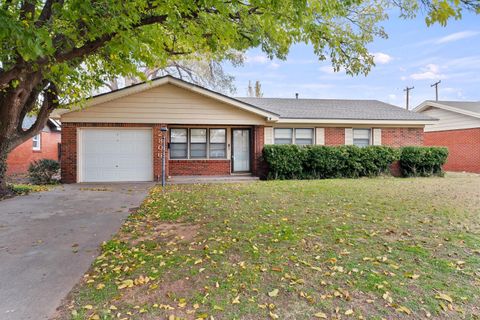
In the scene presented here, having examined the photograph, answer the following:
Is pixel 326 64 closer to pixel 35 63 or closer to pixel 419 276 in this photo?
pixel 419 276

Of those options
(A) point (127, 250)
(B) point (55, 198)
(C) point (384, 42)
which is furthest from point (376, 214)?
(B) point (55, 198)

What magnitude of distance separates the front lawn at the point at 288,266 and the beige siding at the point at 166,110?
6.60 meters

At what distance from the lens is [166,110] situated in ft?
40.1

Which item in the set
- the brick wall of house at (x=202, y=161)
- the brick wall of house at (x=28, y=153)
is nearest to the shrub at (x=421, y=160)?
the brick wall of house at (x=202, y=161)

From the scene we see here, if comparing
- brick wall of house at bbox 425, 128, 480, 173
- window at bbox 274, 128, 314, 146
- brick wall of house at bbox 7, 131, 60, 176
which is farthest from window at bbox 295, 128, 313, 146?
brick wall of house at bbox 7, 131, 60, 176

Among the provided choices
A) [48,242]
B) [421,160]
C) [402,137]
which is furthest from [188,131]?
[421,160]

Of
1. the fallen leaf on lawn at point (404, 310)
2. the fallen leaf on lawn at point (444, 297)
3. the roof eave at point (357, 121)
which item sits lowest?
the fallen leaf on lawn at point (404, 310)

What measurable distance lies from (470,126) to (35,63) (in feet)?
67.6

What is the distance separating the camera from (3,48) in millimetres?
5234

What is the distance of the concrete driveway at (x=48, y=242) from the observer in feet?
9.53

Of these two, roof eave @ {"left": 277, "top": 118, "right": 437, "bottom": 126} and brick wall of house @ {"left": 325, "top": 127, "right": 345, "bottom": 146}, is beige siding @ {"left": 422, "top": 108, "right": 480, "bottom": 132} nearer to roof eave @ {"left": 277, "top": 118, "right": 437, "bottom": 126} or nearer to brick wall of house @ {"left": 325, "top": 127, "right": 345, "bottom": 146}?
roof eave @ {"left": 277, "top": 118, "right": 437, "bottom": 126}

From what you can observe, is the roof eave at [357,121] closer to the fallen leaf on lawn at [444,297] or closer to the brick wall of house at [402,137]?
the brick wall of house at [402,137]

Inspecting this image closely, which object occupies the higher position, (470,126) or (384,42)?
(384,42)

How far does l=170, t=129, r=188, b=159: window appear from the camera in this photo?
43.0 feet
